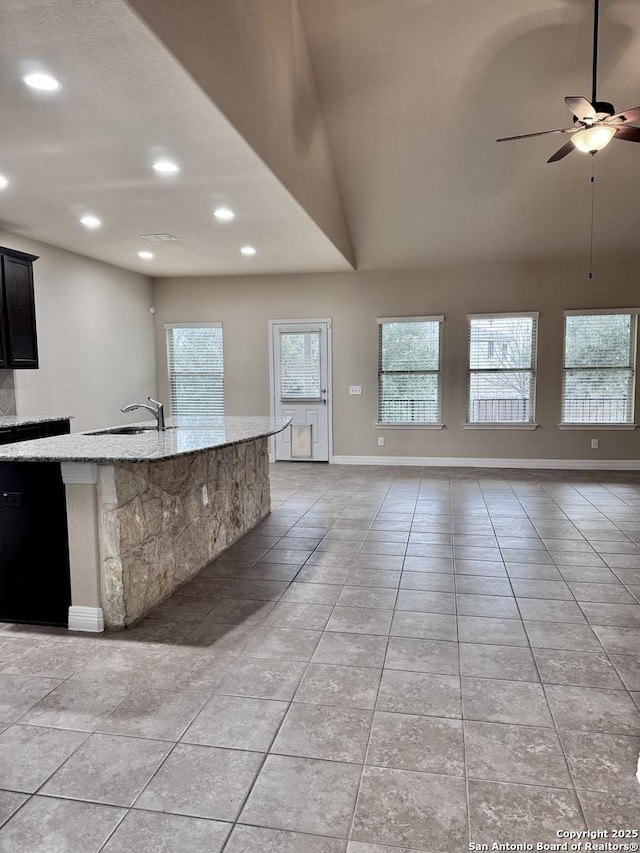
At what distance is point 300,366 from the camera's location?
7.84m

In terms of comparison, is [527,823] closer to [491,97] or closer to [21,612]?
[21,612]

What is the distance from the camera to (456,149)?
514 centimetres

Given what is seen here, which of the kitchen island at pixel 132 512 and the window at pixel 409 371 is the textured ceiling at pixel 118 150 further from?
the window at pixel 409 371

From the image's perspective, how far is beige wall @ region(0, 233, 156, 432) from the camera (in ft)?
18.6

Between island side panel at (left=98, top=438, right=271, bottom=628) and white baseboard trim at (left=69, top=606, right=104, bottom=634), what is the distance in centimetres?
4

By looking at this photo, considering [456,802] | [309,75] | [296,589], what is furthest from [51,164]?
[456,802]

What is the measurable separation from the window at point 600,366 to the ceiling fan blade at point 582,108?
4069 millimetres

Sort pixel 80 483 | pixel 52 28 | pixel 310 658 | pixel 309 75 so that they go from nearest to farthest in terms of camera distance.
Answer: pixel 52 28
pixel 310 658
pixel 80 483
pixel 309 75

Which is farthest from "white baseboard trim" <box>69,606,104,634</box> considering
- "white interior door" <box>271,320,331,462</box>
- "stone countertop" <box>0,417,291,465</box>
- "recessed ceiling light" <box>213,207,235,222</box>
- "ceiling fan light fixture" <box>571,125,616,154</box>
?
"white interior door" <box>271,320,331,462</box>

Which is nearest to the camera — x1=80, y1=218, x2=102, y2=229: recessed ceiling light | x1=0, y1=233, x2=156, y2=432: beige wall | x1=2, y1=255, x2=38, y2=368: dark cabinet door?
x1=80, y1=218, x2=102, y2=229: recessed ceiling light

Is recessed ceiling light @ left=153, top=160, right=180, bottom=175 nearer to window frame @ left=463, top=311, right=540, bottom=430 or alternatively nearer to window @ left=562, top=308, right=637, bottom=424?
window frame @ left=463, top=311, right=540, bottom=430

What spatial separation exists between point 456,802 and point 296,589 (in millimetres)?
1796

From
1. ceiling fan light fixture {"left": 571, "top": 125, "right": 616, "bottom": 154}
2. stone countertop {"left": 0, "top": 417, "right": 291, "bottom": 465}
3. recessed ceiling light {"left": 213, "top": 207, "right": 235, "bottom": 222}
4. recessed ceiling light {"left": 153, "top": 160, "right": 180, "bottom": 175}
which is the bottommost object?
stone countertop {"left": 0, "top": 417, "right": 291, "bottom": 465}

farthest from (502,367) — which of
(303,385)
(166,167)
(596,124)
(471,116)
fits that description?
(166,167)
